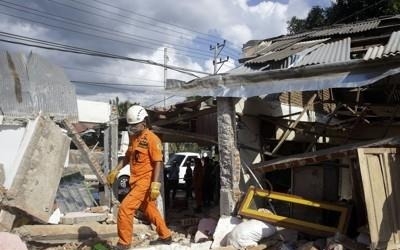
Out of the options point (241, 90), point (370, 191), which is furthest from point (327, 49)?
point (370, 191)

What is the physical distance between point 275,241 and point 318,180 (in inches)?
55.6

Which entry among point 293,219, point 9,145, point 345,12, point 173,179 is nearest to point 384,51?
point 293,219

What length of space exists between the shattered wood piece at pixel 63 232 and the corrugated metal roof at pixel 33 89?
229 cm

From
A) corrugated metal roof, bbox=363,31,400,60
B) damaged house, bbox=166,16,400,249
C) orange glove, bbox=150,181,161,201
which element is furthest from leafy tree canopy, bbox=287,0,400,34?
orange glove, bbox=150,181,161,201

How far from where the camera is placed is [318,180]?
25.8ft

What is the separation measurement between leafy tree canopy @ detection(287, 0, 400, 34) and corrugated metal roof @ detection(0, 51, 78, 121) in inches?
456

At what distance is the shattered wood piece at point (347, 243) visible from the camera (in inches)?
239

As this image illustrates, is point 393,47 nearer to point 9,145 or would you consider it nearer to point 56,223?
point 56,223

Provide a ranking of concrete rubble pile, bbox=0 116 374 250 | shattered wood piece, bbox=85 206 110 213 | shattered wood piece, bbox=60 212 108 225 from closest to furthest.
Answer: concrete rubble pile, bbox=0 116 374 250 < shattered wood piece, bbox=60 212 108 225 < shattered wood piece, bbox=85 206 110 213

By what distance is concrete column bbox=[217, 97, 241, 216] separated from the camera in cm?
810

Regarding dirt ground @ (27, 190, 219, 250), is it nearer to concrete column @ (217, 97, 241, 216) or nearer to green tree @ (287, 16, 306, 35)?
concrete column @ (217, 97, 241, 216)

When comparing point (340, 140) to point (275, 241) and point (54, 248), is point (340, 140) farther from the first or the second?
point (54, 248)

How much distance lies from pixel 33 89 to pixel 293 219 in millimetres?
5504

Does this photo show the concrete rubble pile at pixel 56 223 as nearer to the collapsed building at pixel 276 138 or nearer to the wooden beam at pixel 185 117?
the collapsed building at pixel 276 138
